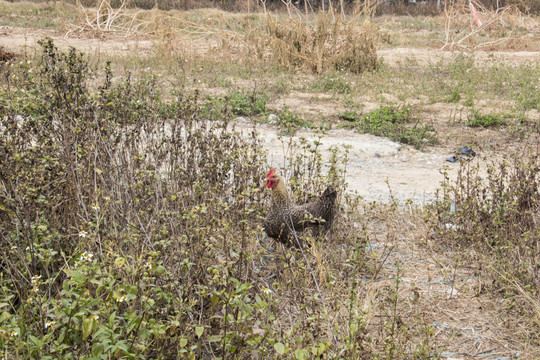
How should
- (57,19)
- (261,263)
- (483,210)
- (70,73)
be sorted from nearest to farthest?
(70,73) < (261,263) < (483,210) < (57,19)

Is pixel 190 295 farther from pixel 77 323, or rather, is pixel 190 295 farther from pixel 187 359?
pixel 77 323

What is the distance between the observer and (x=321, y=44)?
11641 mm

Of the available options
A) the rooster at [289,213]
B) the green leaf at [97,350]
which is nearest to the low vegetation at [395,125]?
the rooster at [289,213]

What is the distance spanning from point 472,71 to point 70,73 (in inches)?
422

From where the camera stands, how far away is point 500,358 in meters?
2.95

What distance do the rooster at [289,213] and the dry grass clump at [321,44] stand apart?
807cm

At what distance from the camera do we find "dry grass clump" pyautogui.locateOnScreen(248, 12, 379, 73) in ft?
38.2

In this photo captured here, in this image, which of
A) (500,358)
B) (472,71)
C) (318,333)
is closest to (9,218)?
(318,333)

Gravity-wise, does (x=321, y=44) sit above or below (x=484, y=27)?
below

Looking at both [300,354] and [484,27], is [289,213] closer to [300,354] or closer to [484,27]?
[300,354]

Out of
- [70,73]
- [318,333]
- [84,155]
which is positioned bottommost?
[318,333]

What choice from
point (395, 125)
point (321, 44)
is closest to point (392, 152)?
point (395, 125)

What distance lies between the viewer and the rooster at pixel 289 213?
150 inches

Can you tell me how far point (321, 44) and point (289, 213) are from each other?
860cm
